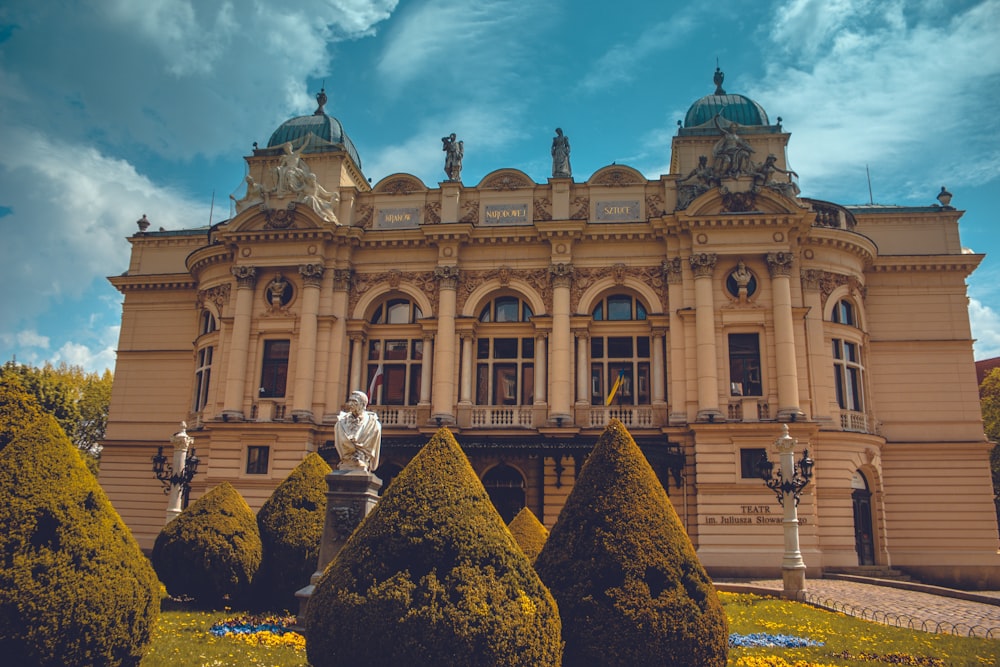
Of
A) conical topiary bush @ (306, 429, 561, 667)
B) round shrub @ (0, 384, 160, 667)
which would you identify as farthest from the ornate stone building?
round shrub @ (0, 384, 160, 667)

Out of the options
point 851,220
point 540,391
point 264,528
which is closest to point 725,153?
point 851,220

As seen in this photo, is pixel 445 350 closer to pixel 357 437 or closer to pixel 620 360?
pixel 620 360

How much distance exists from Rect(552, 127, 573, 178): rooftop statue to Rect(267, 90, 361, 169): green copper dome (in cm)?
1027

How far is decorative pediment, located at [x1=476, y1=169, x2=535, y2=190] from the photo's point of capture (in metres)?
35.8

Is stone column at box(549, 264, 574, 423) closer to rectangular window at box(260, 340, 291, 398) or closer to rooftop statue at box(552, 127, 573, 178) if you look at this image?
rooftop statue at box(552, 127, 573, 178)

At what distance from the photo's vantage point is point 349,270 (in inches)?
1403

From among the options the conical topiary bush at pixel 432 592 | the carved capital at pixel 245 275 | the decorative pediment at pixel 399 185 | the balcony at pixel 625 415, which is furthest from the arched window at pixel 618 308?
the conical topiary bush at pixel 432 592

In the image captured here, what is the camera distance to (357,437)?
54.5 ft

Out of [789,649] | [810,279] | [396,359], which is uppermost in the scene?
[810,279]

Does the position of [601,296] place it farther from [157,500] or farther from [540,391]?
[157,500]

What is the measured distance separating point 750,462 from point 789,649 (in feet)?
54.1

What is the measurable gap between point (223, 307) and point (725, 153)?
76.1 feet

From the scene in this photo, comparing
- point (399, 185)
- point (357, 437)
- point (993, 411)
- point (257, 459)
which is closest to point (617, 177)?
point (399, 185)

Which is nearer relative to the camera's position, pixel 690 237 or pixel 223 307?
pixel 690 237
